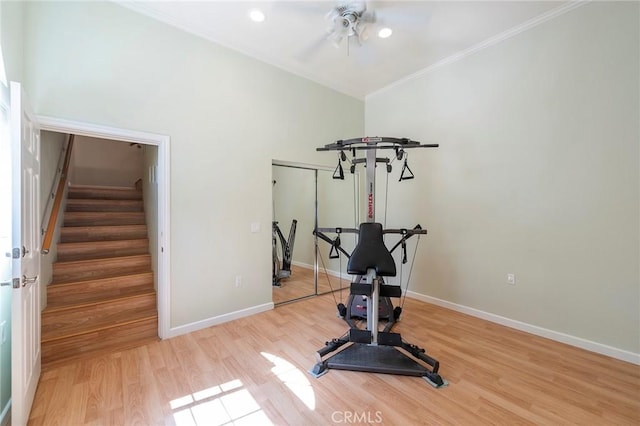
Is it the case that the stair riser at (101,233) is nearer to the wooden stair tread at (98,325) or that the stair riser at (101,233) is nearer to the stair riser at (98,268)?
the stair riser at (98,268)

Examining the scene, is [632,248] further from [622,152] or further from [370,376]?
[370,376]

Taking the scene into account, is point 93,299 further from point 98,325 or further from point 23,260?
point 23,260

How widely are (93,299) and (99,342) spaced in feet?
1.96

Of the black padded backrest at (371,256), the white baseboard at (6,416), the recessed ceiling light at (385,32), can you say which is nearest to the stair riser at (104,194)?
the white baseboard at (6,416)

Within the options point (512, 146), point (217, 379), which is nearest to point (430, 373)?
point (217, 379)

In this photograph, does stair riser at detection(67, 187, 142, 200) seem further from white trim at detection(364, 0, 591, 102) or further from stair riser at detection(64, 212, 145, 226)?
white trim at detection(364, 0, 591, 102)

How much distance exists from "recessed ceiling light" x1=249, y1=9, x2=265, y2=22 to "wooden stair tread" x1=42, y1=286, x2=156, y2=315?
3232 mm

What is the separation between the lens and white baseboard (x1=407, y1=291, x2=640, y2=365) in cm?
231

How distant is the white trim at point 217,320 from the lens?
2.76 metres

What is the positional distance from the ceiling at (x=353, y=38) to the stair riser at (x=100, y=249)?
109 inches

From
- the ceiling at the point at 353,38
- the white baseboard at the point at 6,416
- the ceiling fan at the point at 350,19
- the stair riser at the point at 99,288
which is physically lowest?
the white baseboard at the point at 6,416

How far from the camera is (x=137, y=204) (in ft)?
14.6

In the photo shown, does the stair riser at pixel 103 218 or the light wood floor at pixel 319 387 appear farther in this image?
the stair riser at pixel 103 218

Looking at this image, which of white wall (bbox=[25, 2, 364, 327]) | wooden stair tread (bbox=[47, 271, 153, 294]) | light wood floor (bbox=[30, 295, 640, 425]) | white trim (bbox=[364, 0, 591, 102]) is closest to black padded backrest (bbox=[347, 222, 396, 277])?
light wood floor (bbox=[30, 295, 640, 425])
